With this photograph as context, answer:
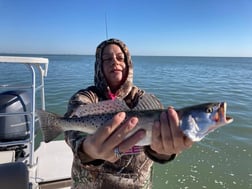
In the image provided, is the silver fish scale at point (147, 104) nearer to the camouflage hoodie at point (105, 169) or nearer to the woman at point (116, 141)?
the camouflage hoodie at point (105, 169)

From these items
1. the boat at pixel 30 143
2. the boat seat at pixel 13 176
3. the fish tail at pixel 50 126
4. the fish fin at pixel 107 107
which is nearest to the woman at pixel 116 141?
the fish tail at pixel 50 126

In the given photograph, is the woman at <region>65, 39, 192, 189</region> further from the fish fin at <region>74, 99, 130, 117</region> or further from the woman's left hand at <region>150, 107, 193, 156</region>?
the fish fin at <region>74, 99, 130, 117</region>

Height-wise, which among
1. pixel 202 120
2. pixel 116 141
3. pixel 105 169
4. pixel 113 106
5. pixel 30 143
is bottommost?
pixel 30 143

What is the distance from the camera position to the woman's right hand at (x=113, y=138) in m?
1.96

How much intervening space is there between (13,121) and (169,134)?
11.6 feet

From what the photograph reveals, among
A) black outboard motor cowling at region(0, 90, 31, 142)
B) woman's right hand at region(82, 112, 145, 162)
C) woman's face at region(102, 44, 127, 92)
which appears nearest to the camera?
woman's right hand at region(82, 112, 145, 162)

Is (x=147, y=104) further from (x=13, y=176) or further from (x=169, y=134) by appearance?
(x=13, y=176)

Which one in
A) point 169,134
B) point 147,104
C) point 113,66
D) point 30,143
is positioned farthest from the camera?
point 30,143

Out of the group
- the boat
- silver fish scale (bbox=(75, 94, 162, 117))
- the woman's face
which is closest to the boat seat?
silver fish scale (bbox=(75, 94, 162, 117))

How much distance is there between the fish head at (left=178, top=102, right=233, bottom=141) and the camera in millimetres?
2045

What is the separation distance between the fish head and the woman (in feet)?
0.26

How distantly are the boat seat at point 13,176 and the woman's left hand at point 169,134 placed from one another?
1417 mm

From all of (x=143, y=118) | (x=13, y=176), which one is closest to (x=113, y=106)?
(x=143, y=118)

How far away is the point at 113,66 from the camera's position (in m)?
3.03
